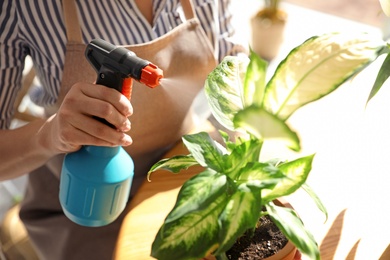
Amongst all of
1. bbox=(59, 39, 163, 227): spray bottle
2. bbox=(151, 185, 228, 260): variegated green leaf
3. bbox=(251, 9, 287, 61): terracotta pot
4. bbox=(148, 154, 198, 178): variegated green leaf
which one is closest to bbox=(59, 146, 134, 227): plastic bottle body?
bbox=(59, 39, 163, 227): spray bottle

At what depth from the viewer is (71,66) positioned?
965mm

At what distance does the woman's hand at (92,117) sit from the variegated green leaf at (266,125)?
245 millimetres

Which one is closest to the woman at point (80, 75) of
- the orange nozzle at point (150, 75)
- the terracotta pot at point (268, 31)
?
the orange nozzle at point (150, 75)

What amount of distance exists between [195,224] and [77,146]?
0.31 metres

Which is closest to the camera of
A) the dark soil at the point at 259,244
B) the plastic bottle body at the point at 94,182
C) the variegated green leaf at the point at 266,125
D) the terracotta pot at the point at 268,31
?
the variegated green leaf at the point at 266,125

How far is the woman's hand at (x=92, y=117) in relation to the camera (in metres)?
0.74

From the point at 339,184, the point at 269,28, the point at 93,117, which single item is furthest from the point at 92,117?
the point at 269,28

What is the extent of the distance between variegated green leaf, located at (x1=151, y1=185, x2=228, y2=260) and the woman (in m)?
0.34

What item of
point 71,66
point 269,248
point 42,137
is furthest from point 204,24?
point 269,248

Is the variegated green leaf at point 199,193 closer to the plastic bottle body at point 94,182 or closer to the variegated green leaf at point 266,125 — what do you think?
the variegated green leaf at point 266,125

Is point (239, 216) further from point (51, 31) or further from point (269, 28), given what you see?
point (269, 28)

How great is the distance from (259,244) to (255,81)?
0.68 feet

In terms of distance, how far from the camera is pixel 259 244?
657 millimetres

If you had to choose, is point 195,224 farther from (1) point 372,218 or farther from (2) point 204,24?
(2) point 204,24
